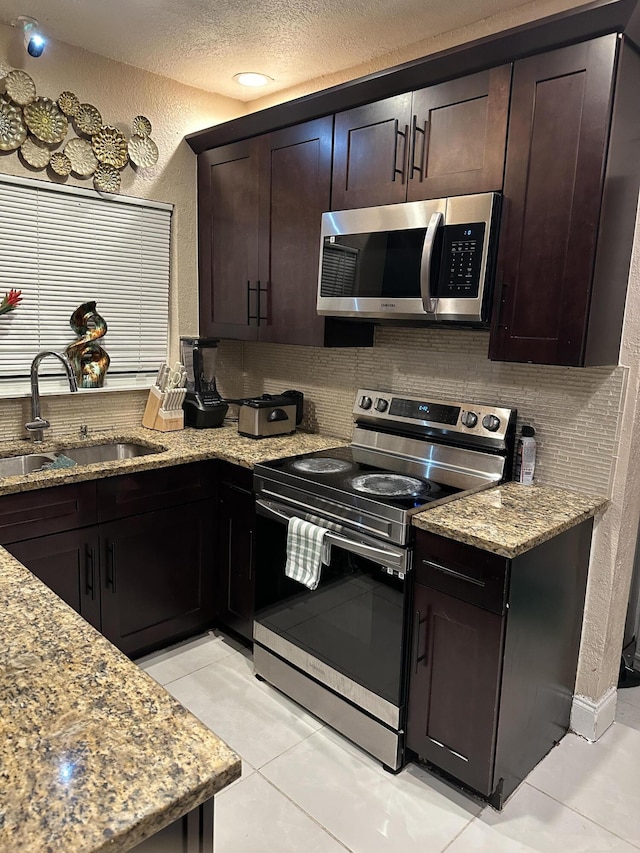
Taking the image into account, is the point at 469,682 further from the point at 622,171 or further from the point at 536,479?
the point at 622,171

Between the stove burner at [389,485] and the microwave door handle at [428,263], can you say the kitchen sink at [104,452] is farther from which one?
the microwave door handle at [428,263]

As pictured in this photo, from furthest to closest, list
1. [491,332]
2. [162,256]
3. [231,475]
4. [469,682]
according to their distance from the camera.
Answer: [162,256]
[231,475]
[491,332]
[469,682]

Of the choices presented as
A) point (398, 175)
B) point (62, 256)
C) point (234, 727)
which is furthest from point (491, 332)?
point (62, 256)

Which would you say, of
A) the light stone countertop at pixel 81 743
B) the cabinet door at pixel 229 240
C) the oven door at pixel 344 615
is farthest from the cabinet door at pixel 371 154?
the light stone countertop at pixel 81 743

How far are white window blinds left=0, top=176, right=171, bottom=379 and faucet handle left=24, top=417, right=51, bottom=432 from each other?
223 millimetres

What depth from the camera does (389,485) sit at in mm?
2223

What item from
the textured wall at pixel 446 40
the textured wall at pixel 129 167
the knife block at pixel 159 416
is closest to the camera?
the textured wall at pixel 446 40

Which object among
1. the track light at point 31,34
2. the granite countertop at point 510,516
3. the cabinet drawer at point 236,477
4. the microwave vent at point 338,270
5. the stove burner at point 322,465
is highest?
the track light at point 31,34

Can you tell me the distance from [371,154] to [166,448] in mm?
1484

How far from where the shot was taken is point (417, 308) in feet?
7.01

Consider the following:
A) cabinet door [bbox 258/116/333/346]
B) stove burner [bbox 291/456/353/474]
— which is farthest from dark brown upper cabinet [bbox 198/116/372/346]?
stove burner [bbox 291/456/353/474]

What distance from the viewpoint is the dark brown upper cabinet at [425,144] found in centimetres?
197

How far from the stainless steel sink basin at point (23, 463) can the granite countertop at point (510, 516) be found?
5.56 ft

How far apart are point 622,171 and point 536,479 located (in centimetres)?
105
